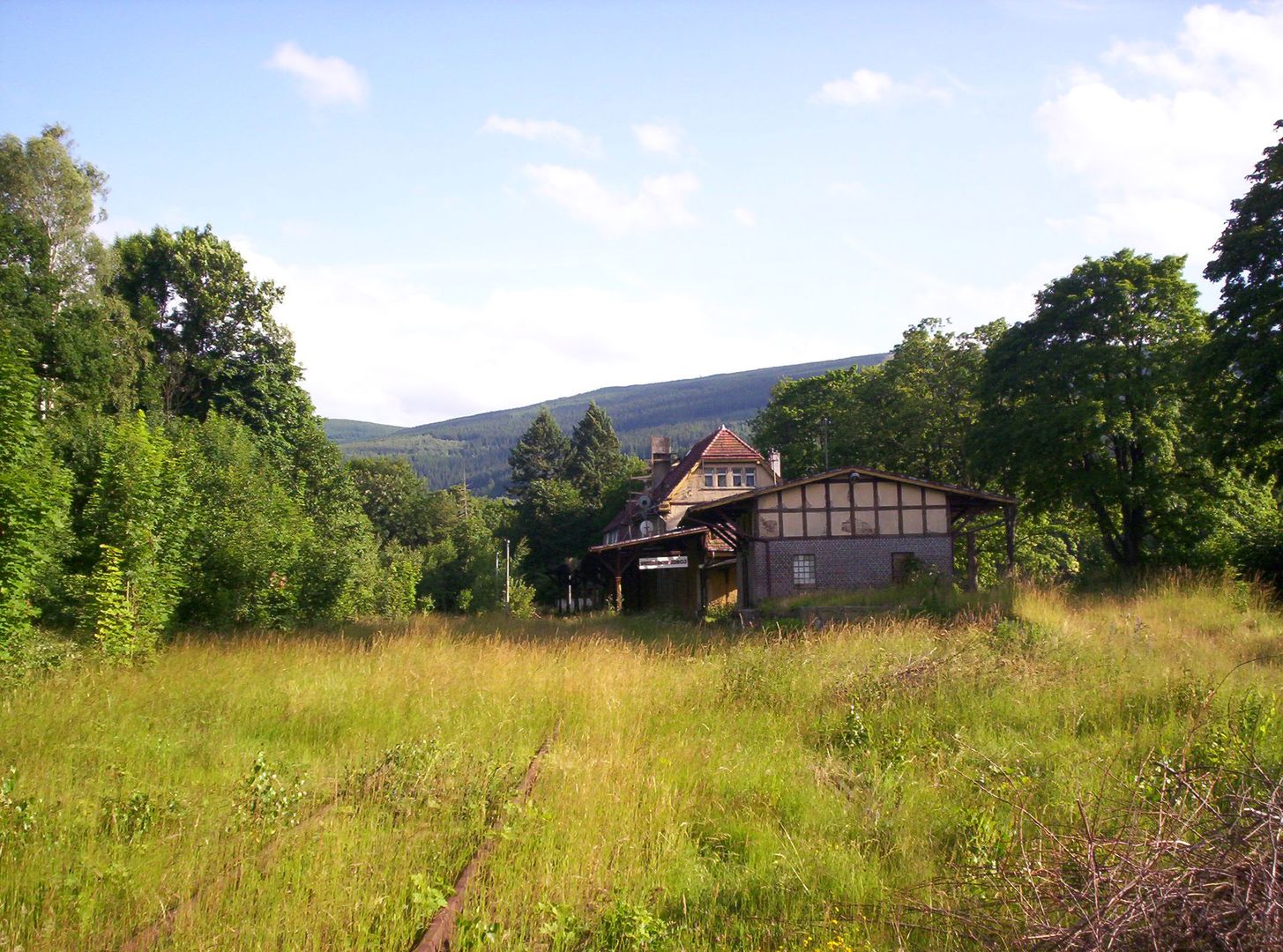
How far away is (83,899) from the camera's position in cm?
452

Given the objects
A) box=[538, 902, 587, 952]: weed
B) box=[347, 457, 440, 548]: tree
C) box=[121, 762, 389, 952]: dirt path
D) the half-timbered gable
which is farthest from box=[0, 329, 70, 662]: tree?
box=[347, 457, 440, 548]: tree

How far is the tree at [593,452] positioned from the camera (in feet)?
310

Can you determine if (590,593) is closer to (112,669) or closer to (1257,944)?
(112,669)

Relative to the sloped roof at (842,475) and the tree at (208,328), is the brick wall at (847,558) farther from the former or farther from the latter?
the tree at (208,328)

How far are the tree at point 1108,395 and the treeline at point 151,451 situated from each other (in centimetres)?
2371

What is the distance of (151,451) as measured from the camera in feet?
48.5

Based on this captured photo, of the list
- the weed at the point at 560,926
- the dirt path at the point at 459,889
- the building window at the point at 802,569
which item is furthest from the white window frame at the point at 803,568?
the weed at the point at 560,926

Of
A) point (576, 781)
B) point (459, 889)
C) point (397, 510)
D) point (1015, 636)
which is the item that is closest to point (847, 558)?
point (1015, 636)

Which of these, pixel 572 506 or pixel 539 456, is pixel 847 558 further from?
pixel 539 456

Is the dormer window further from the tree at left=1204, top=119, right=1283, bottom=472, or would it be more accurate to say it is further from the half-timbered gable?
the tree at left=1204, top=119, right=1283, bottom=472

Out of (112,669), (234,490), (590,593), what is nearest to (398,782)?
(112,669)

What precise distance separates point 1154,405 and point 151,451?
2975cm

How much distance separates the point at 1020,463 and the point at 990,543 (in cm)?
1258

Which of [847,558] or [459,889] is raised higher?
[459,889]
